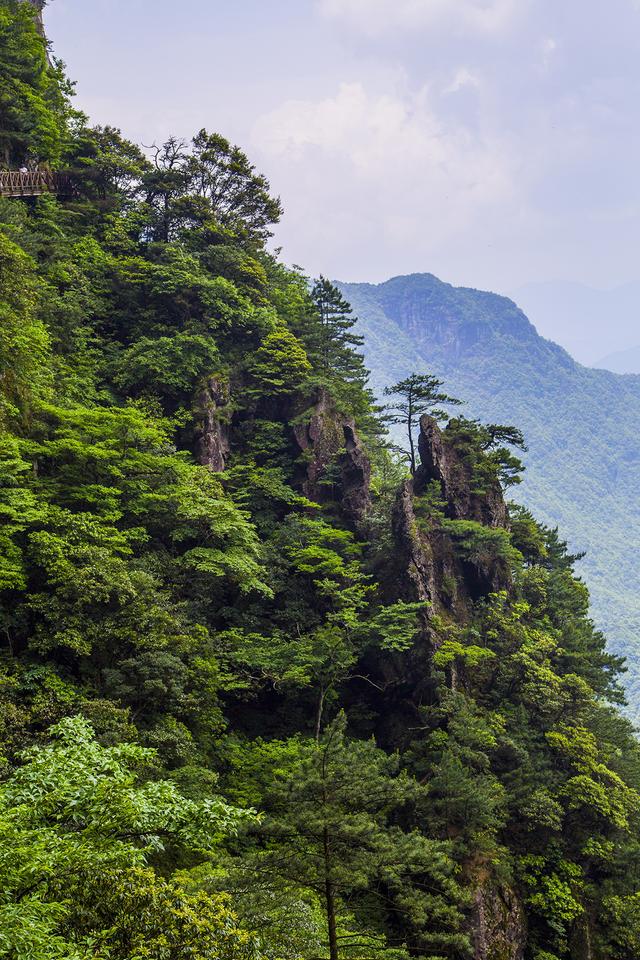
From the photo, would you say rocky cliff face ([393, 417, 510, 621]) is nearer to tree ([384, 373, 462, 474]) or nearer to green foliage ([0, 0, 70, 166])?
tree ([384, 373, 462, 474])

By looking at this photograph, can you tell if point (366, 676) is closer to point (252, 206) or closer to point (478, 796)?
point (478, 796)

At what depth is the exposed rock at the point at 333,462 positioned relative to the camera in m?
26.1

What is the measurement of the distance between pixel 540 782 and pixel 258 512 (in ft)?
45.6

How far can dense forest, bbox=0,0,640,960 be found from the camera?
25.5 ft

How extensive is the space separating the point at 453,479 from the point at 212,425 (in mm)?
10474

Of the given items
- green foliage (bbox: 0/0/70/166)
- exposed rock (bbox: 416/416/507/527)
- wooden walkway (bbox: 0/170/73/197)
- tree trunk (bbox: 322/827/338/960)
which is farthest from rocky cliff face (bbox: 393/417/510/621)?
green foliage (bbox: 0/0/70/166)

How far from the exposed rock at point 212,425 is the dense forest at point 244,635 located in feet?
1.00

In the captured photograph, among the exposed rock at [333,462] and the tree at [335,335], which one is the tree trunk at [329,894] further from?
the tree at [335,335]

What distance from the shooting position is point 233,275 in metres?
32.0

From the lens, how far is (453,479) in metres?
26.5

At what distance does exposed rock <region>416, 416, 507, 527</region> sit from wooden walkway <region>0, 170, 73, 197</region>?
21.7m

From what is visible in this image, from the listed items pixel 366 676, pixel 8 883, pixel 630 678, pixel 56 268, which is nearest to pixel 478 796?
pixel 366 676

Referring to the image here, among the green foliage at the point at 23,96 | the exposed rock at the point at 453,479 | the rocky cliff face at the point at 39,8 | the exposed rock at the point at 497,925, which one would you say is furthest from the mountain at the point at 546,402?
the rocky cliff face at the point at 39,8

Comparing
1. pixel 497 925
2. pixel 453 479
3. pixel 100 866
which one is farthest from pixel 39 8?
pixel 497 925
